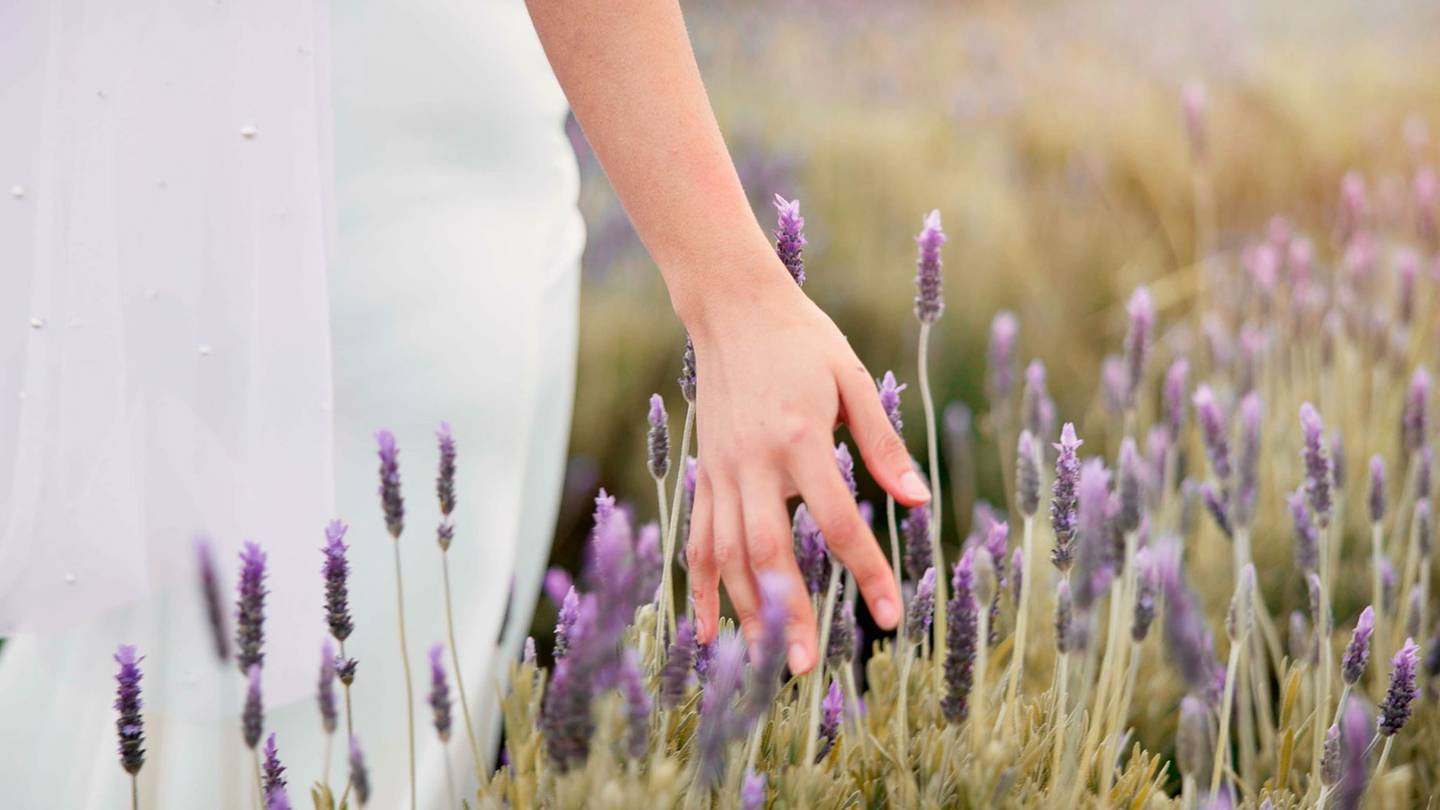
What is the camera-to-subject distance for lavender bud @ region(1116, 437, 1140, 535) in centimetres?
136

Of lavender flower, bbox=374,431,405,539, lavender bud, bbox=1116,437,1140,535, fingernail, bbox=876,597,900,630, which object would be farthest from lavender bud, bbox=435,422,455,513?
lavender bud, bbox=1116,437,1140,535

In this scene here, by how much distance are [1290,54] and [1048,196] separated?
5.85 ft

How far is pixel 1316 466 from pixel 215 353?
117 centimetres

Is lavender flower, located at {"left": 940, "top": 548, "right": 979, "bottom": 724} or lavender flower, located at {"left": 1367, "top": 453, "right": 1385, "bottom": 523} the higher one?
lavender flower, located at {"left": 1367, "top": 453, "right": 1385, "bottom": 523}

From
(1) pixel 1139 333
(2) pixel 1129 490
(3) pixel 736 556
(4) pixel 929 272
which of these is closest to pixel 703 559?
(3) pixel 736 556

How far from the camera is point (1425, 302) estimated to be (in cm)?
314

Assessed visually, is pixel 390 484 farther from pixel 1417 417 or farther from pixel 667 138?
pixel 1417 417

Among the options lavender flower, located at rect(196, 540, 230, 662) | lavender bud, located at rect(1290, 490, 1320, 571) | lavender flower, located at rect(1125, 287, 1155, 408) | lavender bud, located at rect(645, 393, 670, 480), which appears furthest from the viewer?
lavender flower, located at rect(1125, 287, 1155, 408)

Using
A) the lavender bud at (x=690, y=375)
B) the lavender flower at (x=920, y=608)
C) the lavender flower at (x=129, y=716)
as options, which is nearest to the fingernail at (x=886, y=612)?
the lavender flower at (x=920, y=608)

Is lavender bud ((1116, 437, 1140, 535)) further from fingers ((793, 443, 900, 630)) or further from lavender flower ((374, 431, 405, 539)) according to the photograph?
lavender flower ((374, 431, 405, 539))

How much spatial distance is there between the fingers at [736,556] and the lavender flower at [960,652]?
0.53ft

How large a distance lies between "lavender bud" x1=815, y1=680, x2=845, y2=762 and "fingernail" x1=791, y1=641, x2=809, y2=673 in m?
0.24

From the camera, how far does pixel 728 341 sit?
1.13 metres

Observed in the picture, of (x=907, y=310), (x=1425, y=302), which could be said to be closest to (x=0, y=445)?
(x=907, y=310)
